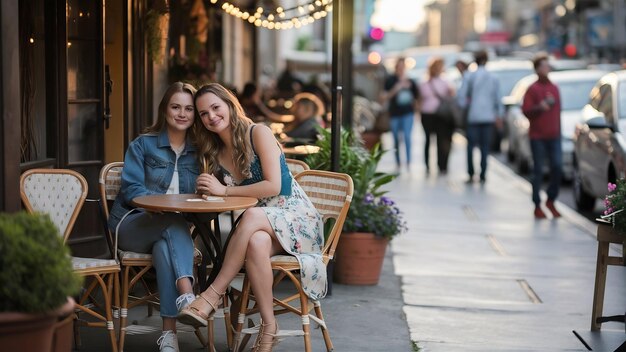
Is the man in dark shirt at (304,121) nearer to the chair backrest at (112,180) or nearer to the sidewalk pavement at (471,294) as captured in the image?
the sidewalk pavement at (471,294)

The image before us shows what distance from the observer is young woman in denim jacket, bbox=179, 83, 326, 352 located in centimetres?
598

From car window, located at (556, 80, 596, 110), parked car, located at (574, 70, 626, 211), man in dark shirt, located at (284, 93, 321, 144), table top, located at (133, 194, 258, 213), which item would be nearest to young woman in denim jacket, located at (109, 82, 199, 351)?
table top, located at (133, 194, 258, 213)

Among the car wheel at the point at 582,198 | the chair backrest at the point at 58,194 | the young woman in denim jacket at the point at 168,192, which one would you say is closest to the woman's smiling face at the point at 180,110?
the young woman in denim jacket at the point at 168,192

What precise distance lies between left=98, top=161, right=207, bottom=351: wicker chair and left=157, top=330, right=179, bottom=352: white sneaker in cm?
28

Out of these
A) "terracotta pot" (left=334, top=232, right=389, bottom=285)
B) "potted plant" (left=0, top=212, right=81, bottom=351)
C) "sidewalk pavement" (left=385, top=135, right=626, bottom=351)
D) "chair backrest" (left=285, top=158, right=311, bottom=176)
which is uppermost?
A: "chair backrest" (left=285, top=158, right=311, bottom=176)

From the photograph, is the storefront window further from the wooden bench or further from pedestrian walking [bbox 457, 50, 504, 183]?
pedestrian walking [bbox 457, 50, 504, 183]

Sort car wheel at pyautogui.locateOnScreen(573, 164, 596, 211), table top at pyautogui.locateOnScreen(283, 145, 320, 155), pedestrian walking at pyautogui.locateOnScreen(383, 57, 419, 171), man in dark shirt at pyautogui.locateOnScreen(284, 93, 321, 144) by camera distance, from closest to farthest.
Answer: table top at pyautogui.locateOnScreen(283, 145, 320, 155) → man in dark shirt at pyautogui.locateOnScreen(284, 93, 321, 144) → car wheel at pyautogui.locateOnScreen(573, 164, 596, 211) → pedestrian walking at pyautogui.locateOnScreen(383, 57, 419, 171)

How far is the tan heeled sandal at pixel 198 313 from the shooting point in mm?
5848

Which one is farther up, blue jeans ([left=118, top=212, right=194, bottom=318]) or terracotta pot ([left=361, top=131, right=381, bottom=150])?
blue jeans ([left=118, top=212, right=194, bottom=318])

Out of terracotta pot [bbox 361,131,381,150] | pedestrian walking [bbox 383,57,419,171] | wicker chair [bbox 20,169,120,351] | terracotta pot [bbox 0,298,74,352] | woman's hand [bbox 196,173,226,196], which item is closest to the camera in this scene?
terracotta pot [bbox 0,298,74,352]

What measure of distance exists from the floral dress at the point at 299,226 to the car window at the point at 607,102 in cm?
700

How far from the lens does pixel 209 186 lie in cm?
621

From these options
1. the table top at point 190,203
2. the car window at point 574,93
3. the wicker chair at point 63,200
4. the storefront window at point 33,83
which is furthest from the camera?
the car window at point 574,93

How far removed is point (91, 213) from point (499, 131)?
635 inches
